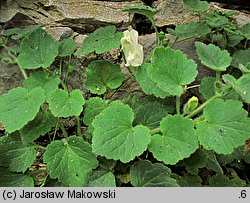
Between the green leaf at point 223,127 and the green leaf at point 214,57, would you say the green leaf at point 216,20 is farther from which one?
the green leaf at point 223,127

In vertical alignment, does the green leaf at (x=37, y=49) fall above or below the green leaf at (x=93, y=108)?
above

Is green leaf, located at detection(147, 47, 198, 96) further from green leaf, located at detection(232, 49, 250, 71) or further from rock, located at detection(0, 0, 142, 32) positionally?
rock, located at detection(0, 0, 142, 32)

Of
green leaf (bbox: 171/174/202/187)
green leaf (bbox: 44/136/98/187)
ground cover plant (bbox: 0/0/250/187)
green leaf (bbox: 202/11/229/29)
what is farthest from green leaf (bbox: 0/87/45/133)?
green leaf (bbox: 202/11/229/29)

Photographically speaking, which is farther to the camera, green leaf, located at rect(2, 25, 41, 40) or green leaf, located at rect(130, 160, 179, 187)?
green leaf, located at rect(2, 25, 41, 40)

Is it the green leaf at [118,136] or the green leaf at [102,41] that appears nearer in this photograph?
the green leaf at [118,136]

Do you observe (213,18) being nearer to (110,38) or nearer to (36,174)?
(110,38)

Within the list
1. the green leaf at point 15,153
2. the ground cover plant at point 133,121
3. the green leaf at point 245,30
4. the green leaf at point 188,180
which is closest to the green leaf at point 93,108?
the ground cover plant at point 133,121

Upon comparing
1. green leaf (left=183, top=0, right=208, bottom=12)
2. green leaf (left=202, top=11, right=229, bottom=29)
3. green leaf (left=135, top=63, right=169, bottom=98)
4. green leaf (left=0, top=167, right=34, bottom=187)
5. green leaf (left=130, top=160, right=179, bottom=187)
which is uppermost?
green leaf (left=183, top=0, right=208, bottom=12)
